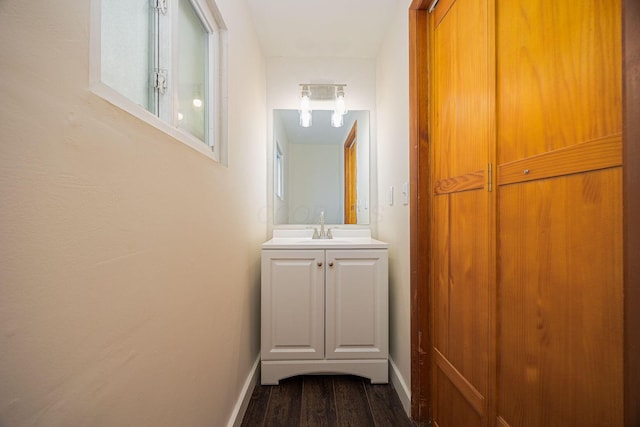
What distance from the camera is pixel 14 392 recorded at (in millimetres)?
366

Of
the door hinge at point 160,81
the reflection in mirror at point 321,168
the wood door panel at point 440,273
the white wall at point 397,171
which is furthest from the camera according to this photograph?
the reflection in mirror at point 321,168

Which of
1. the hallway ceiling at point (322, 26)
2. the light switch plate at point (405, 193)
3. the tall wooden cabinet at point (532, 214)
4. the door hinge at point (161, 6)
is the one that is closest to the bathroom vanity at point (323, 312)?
the light switch plate at point (405, 193)

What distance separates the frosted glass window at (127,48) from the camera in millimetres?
614

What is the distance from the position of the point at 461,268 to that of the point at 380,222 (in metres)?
1.12

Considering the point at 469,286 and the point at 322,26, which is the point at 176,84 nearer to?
the point at 469,286

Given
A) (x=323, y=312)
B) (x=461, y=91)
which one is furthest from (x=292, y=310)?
(x=461, y=91)

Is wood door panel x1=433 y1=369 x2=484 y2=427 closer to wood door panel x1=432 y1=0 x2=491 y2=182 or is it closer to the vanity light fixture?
wood door panel x1=432 y1=0 x2=491 y2=182

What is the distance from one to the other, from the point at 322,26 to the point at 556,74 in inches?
65.8

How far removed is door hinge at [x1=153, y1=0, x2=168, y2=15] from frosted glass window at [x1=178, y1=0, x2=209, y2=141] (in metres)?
0.10

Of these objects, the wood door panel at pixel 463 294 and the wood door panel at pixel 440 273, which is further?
the wood door panel at pixel 440 273

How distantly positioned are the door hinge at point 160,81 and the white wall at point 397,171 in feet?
3.70

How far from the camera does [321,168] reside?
239 cm

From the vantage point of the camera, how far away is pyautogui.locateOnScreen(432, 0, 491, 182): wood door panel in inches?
37.3

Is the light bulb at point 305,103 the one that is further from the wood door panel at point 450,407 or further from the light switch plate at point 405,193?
the wood door panel at point 450,407
